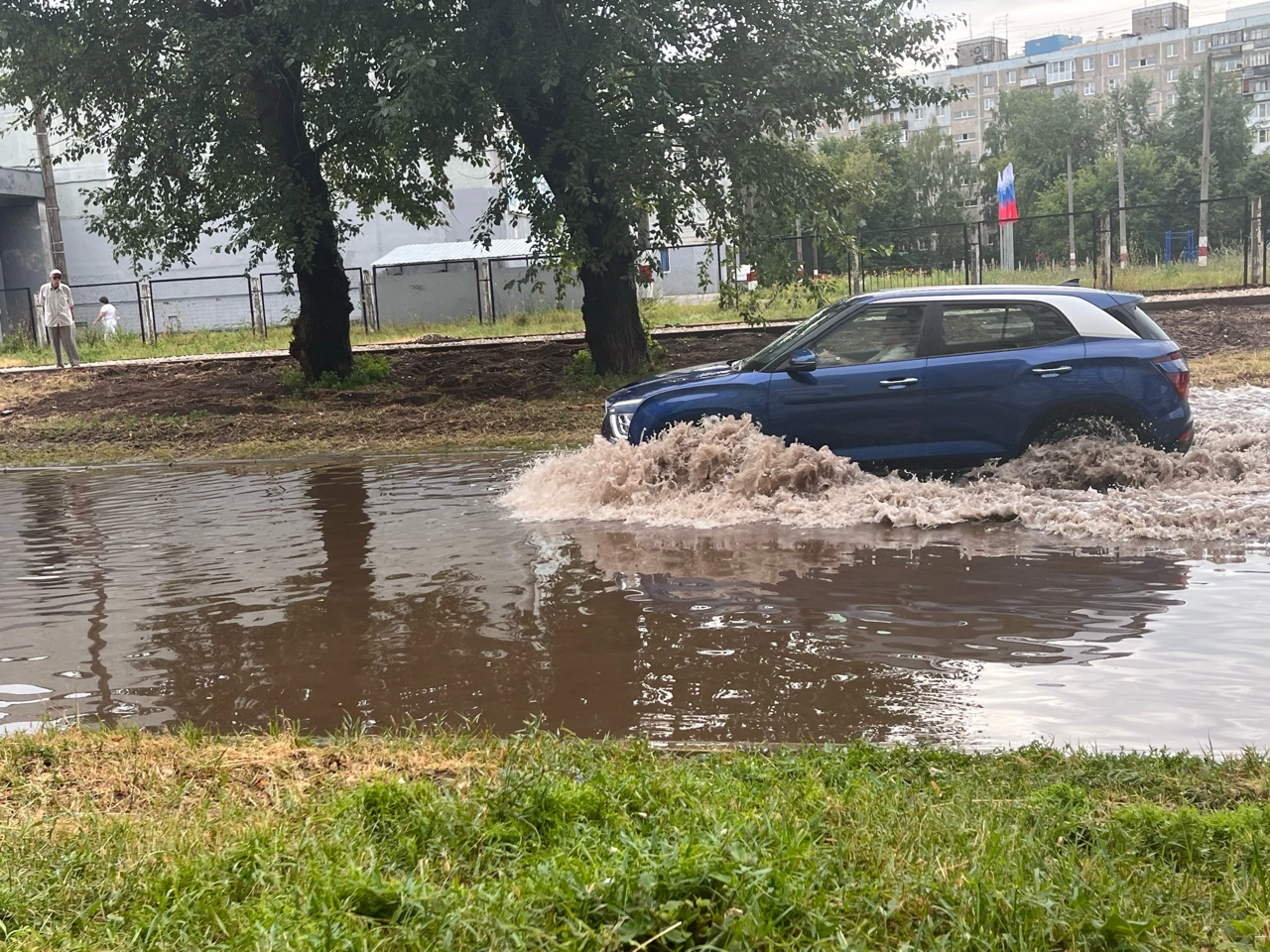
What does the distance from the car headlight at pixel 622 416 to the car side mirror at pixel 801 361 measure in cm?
135

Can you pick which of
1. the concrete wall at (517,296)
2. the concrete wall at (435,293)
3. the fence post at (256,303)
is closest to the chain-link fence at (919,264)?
the concrete wall at (517,296)

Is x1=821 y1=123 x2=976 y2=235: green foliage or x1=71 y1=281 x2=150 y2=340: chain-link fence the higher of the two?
x1=821 y1=123 x2=976 y2=235: green foliage

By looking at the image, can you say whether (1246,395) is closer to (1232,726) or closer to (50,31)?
(1232,726)

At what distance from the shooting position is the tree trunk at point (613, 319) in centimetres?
2083

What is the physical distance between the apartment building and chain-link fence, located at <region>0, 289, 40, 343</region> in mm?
102112

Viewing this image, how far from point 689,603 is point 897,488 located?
3316 millimetres

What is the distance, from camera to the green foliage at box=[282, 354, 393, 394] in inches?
851

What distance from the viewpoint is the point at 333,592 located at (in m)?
8.50

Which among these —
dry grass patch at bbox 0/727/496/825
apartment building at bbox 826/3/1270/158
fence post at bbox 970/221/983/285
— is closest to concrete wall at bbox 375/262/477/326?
fence post at bbox 970/221/983/285

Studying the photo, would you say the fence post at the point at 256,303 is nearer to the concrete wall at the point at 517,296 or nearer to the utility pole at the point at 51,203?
the utility pole at the point at 51,203

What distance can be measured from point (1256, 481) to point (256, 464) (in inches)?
426

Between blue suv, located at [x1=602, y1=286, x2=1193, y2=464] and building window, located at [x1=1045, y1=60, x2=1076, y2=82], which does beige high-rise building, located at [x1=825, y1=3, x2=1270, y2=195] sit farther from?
blue suv, located at [x1=602, y1=286, x2=1193, y2=464]

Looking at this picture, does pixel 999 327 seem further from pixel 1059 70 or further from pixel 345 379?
pixel 1059 70

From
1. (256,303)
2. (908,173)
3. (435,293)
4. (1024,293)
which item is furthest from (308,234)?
(908,173)
